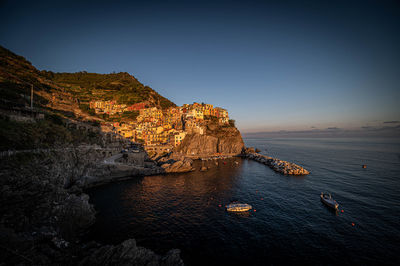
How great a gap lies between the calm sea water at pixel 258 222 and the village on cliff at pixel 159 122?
43099 mm

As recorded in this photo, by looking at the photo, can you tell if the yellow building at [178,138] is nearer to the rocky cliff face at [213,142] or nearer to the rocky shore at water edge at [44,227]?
the rocky cliff face at [213,142]

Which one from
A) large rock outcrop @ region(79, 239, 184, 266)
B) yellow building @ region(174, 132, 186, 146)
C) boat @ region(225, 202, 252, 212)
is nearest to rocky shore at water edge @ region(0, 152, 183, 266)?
large rock outcrop @ region(79, 239, 184, 266)

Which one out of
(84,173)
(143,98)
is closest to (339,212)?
(84,173)

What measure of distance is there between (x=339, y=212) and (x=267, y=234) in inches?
698

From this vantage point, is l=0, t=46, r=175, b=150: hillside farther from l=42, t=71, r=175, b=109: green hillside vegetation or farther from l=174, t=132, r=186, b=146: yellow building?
l=174, t=132, r=186, b=146: yellow building

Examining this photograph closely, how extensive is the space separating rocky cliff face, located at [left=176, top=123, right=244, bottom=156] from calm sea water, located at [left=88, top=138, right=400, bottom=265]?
40446mm

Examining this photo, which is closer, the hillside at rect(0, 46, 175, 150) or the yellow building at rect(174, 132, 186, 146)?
the hillside at rect(0, 46, 175, 150)

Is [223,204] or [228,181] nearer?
[223,204]

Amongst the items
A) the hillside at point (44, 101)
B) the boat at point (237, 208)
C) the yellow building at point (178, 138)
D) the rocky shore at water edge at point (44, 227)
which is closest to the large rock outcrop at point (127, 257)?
the rocky shore at water edge at point (44, 227)

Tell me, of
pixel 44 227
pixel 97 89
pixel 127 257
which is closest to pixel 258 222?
pixel 127 257

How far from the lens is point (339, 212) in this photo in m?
26.3

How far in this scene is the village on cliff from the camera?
8075cm

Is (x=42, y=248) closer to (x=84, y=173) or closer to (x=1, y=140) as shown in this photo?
(x=1, y=140)

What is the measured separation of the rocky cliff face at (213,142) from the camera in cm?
8082
